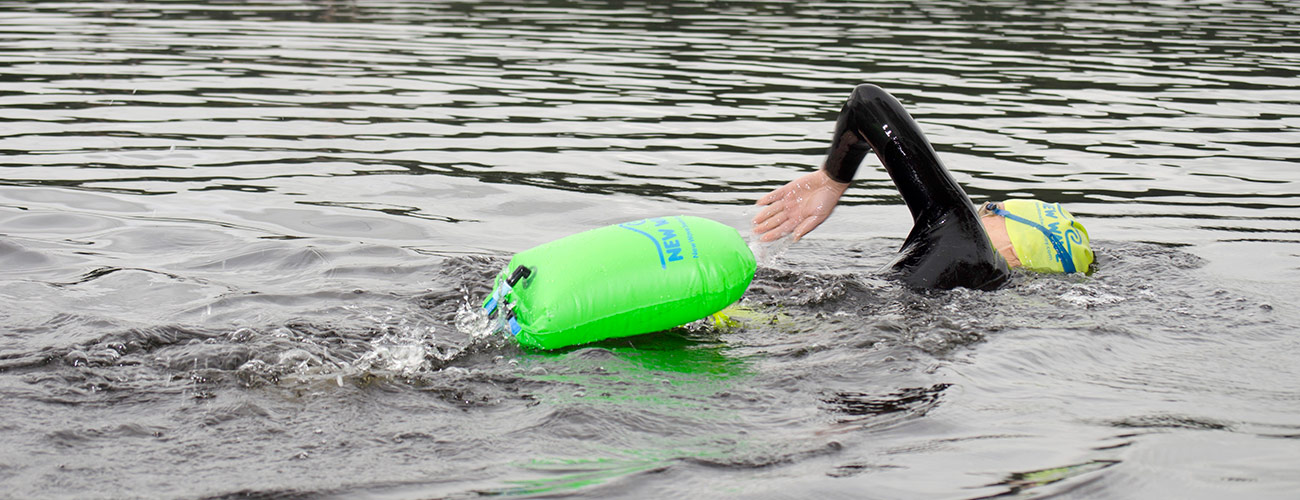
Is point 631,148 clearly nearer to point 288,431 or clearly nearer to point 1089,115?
point 1089,115

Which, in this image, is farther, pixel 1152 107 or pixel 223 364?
pixel 1152 107

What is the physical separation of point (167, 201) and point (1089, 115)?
9064mm

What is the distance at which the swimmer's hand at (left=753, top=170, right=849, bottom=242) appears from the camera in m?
6.20

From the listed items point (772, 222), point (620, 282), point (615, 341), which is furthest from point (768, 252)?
point (620, 282)

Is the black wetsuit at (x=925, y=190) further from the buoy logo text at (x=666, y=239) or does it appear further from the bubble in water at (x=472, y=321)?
the bubble in water at (x=472, y=321)

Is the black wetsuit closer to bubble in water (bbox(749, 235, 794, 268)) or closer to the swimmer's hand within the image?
the swimmer's hand

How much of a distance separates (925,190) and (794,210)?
0.71 meters

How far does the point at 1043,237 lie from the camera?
659 cm

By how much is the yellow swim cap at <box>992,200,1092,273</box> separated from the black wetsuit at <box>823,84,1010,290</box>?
245 millimetres

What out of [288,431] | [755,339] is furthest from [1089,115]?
[288,431]

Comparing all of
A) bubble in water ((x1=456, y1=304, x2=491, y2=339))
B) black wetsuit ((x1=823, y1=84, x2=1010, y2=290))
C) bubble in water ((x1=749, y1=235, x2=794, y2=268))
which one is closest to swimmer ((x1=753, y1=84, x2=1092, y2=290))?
black wetsuit ((x1=823, y1=84, x2=1010, y2=290))

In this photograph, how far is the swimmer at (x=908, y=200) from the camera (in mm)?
6234

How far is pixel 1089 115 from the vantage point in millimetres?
13078

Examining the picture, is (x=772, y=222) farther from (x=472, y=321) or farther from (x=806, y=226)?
(x=472, y=321)
